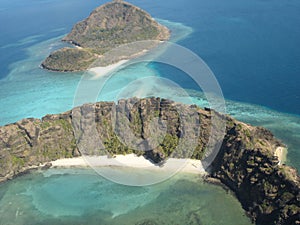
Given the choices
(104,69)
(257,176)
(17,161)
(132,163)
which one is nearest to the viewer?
(257,176)

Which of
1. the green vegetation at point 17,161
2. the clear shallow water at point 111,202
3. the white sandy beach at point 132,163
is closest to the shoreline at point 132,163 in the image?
the white sandy beach at point 132,163

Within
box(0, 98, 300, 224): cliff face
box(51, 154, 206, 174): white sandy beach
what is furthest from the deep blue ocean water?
box(0, 98, 300, 224): cliff face

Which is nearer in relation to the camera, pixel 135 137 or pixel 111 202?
pixel 111 202

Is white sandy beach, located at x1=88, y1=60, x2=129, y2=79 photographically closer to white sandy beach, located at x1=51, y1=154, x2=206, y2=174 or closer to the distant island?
the distant island

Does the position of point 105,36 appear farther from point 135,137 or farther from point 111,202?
point 111,202

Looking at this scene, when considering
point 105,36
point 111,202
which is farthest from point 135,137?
point 105,36

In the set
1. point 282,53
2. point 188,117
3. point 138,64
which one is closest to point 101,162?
point 188,117

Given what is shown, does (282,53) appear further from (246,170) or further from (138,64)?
(246,170)

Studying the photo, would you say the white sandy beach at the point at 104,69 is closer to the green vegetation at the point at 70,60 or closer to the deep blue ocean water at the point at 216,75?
the green vegetation at the point at 70,60
